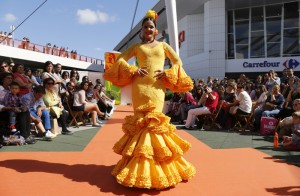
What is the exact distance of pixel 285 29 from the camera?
1912cm

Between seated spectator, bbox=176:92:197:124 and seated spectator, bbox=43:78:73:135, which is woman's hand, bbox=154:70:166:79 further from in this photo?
seated spectator, bbox=176:92:197:124

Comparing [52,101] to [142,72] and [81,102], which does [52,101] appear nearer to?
[81,102]

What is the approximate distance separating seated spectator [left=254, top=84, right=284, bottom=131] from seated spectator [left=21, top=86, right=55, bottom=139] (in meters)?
5.48

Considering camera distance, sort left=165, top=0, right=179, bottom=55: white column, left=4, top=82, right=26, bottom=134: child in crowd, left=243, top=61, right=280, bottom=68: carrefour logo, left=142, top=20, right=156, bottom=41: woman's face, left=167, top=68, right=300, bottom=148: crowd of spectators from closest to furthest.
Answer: left=142, top=20, right=156, bottom=41: woman's face < left=165, top=0, right=179, bottom=55: white column < left=4, top=82, right=26, bottom=134: child in crowd < left=167, top=68, right=300, bottom=148: crowd of spectators < left=243, top=61, right=280, bottom=68: carrefour logo

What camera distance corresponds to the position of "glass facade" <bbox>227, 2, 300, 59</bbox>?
61.7ft

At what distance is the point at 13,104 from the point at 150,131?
3.63 metres

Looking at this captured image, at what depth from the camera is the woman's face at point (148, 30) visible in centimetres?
367

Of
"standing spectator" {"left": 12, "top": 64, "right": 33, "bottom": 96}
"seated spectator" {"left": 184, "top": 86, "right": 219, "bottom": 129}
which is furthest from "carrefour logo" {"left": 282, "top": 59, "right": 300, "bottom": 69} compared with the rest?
"standing spectator" {"left": 12, "top": 64, "right": 33, "bottom": 96}

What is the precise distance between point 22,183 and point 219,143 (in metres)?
4.26

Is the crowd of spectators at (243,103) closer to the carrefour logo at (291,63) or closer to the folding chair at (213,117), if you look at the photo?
the folding chair at (213,117)

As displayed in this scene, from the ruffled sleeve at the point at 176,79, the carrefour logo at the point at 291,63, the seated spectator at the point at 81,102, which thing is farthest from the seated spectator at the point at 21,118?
the carrefour logo at the point at 291,63

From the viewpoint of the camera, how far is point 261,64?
18.9 m

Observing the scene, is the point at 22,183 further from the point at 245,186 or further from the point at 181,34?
the point at 181,34

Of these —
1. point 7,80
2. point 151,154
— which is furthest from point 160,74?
point 7,80
